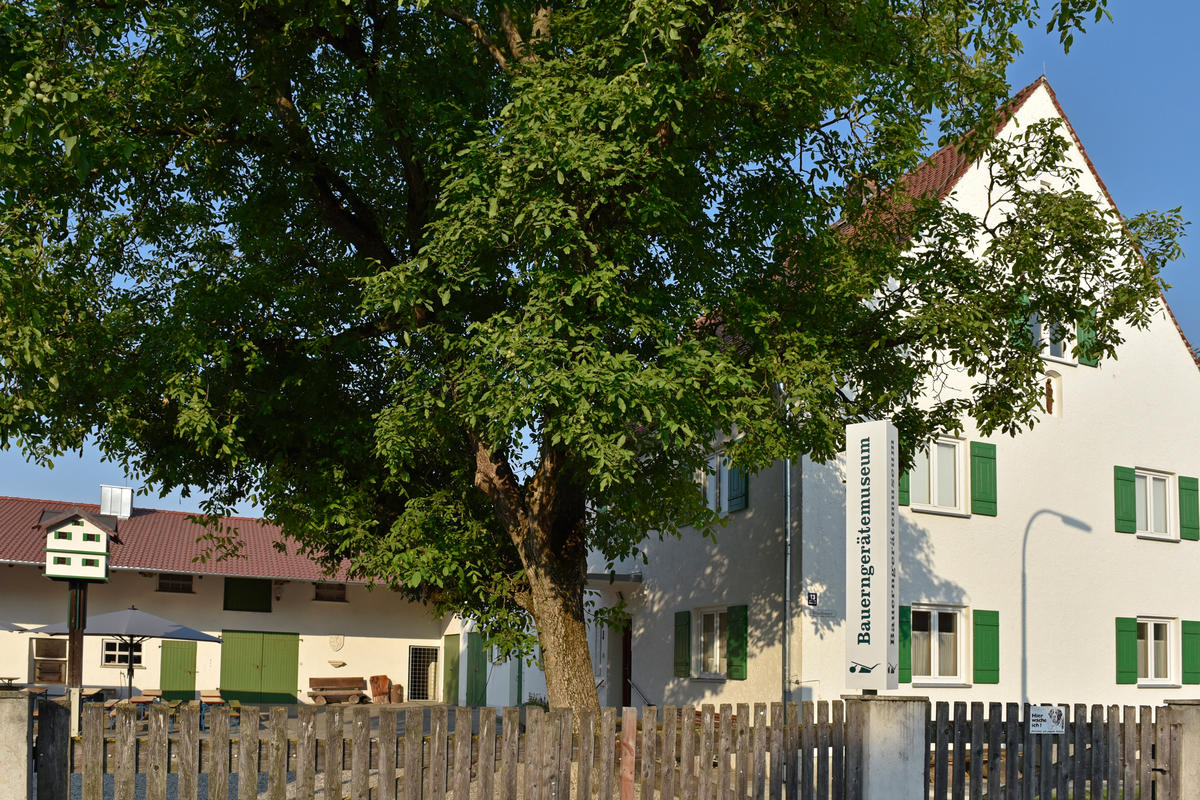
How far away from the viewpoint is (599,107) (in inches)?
425

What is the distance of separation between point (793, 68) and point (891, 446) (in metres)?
4.36

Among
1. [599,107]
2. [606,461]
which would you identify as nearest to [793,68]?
[599,107]

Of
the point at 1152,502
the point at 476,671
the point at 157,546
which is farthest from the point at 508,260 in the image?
the point at 157,546

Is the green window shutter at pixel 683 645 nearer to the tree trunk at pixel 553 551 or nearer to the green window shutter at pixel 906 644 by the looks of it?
the green window shutter at pixel 906 644

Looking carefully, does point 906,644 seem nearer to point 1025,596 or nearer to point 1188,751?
point 1025,596

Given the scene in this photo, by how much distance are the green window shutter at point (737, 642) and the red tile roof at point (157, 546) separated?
589 inches

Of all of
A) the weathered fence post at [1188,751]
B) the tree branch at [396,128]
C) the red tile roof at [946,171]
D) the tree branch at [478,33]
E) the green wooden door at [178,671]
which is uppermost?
the red tile roof at [946,171]

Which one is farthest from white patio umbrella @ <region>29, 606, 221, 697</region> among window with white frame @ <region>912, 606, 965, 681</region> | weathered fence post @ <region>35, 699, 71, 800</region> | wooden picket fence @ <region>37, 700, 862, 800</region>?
weathered fence post @ <region>35, 699, 71, 800</region>

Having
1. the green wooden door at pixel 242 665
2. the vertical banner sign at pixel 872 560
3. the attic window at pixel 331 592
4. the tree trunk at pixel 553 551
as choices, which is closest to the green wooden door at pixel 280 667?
the green wooden door at pixel 242 665

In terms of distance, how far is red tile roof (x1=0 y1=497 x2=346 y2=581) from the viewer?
32.4m

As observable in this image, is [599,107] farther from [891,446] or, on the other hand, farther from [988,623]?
[988,623]

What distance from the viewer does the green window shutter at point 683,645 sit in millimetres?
21234

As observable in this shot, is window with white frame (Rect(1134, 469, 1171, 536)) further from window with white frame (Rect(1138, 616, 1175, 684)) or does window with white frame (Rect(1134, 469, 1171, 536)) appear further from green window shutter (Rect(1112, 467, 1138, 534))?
window with white frame (Rect(1138, 616, 1175, 684))

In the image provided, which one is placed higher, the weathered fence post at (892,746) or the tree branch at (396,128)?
the tree branch at (396,128)
